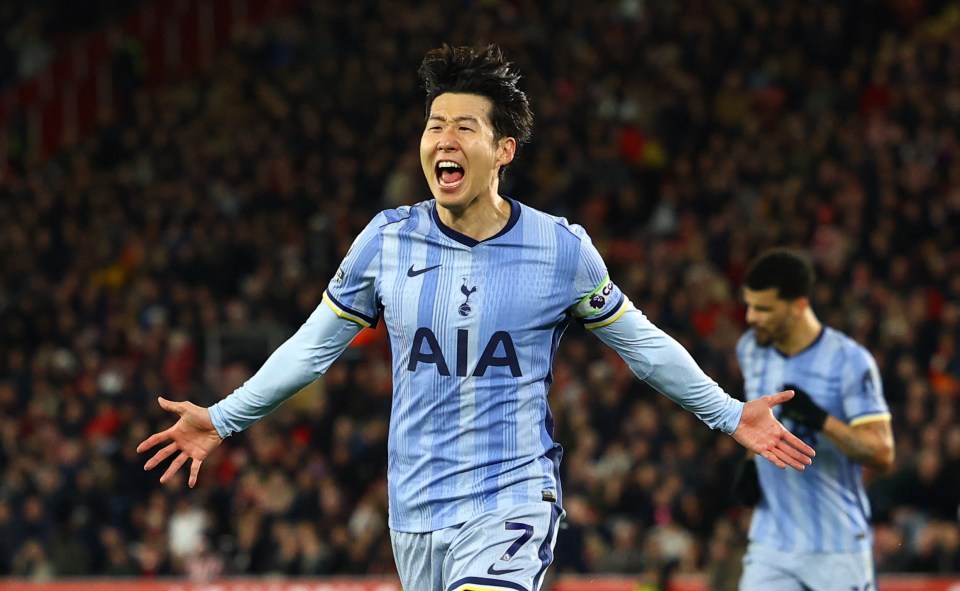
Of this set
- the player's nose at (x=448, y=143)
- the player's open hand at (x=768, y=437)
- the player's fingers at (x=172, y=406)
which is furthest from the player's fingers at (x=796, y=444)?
the player's fingers at (x=172, y=406)

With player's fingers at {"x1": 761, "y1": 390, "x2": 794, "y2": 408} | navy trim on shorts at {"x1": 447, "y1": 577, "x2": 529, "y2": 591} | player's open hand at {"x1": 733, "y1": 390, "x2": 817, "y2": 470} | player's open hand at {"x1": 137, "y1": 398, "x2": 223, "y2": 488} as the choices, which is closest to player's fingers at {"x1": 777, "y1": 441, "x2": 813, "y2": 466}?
player's open hand at {"x1": 733, "y1": 390, "x2": 817, "y2": 470}

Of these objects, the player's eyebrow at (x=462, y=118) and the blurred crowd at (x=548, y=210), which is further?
the blurred crowd at (x=548, y=210)

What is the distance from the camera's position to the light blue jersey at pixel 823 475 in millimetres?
6957

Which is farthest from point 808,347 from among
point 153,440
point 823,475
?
point 153,440

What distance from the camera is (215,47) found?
944 inches

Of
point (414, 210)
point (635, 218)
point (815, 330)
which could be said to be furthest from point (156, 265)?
point (414, 210)

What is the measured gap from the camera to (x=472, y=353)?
16.4 ft

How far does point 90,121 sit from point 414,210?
62.9 ft

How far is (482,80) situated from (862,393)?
2.82m

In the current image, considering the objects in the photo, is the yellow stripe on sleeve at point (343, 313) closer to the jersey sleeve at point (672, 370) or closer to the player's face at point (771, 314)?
the jersey sleeve at point (672, 370)

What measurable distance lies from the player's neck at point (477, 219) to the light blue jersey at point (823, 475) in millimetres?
2449

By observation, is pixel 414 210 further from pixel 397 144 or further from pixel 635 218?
pixel 397 144

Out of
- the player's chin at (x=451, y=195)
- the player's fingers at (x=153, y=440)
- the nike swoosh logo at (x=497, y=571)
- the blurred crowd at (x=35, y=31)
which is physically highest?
the blurred crowd at (x=35, y=31)

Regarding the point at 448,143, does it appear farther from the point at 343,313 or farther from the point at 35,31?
the point at 35,31
